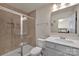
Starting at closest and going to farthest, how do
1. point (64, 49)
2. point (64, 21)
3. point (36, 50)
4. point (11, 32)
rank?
1. point (64, 49)
2. point (36, 50)
3. point (64, 21)
4. point (11, 32)

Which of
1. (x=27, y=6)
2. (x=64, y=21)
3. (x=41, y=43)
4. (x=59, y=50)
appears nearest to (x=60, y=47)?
(x=59, y=50)

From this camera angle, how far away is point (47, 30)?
1.72m

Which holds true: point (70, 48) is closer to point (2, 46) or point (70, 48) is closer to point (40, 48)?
point (40, 48)

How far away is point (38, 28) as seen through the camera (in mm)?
1636

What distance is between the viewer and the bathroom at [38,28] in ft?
5.06

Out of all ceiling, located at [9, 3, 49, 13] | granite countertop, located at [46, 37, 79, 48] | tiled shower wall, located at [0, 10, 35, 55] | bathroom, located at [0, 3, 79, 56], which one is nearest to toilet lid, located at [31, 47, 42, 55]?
bathroom, located at [0, 3, 79, 56]

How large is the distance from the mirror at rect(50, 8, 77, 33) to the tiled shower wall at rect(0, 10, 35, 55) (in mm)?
520

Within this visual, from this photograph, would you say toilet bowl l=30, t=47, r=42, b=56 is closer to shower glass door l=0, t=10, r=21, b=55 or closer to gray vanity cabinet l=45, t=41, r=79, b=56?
gray vanity cabinet l=45, t=41, r=79, b=56

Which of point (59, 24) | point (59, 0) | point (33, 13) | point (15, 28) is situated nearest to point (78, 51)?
point (59, 24)

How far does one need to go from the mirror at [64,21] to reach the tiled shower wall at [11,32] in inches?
20.5

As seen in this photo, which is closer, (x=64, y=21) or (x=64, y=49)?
(x=64, y=49)

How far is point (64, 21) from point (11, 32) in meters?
1.24

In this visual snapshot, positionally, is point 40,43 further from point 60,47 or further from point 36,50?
point 60,47

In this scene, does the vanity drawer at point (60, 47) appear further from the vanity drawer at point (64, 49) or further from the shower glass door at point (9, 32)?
the shower glass door at point (9, 32)
